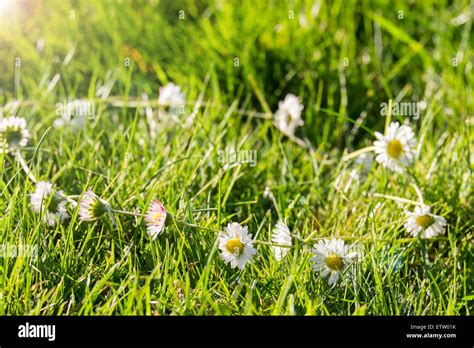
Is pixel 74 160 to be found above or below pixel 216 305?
above

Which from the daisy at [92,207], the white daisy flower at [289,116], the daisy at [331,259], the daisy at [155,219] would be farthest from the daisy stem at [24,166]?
the white daisy flower at [289,116]

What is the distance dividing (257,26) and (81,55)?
0.63 meters

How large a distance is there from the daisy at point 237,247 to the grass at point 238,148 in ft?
0.10

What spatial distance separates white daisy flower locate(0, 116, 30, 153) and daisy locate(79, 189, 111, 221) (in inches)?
13.1

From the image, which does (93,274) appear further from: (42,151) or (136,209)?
(42,151)

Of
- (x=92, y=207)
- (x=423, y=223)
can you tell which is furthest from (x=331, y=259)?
(x=92, y=207)

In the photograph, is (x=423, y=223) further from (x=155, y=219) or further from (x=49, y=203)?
(x=49, y=203)

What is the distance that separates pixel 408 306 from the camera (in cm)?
149

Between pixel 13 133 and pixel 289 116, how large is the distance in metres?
0.78

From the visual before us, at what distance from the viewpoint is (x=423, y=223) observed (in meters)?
1.62
